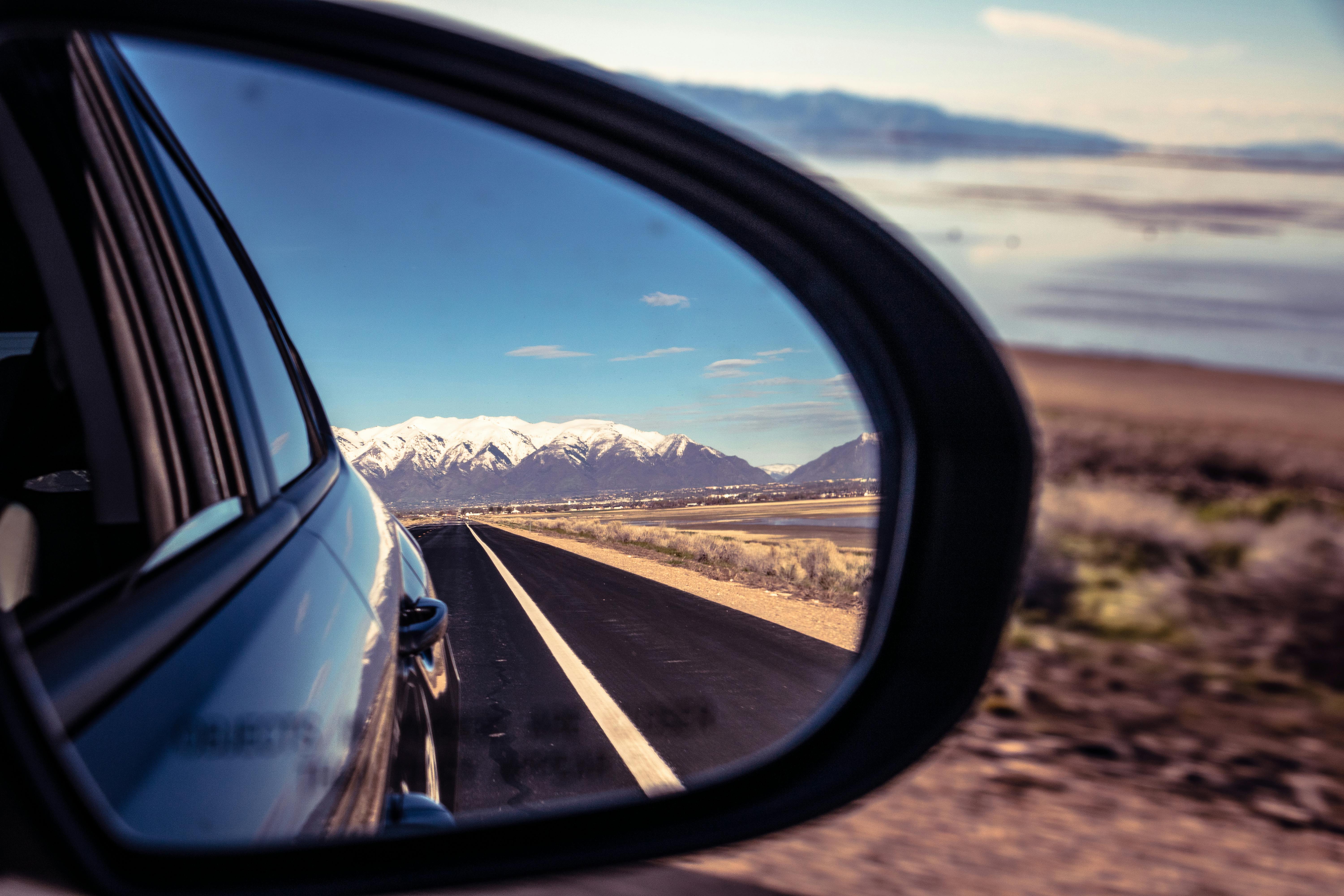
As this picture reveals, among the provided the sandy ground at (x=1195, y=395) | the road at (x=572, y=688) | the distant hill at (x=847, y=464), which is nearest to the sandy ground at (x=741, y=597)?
the road at (x=572, y=688)

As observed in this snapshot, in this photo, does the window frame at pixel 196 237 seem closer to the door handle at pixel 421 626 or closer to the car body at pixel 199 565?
the car body at pixel 199 565

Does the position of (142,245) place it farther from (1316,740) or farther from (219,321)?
(1316,740)

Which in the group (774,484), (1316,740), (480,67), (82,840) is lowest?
(1316,740)

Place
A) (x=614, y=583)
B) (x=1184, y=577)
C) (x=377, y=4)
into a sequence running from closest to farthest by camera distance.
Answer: (x=377, y=4)
(x=1184, y=577)
(x=614, y=583)

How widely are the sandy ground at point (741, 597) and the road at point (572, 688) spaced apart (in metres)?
0.07

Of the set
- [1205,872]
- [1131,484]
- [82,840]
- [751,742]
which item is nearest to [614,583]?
[1131,484]

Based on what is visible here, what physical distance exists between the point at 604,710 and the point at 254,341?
149 cm

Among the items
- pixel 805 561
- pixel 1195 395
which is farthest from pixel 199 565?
pixel 1195 395

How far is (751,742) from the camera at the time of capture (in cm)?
297

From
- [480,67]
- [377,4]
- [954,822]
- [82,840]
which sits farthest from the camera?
[954,822]

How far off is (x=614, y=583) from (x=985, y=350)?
5.09 m

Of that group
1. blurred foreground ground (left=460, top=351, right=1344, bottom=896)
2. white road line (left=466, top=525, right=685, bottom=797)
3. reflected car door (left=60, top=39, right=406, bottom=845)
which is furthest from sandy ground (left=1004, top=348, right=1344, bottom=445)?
reflected car door (left=60, top=39, right=406, bottom=845)

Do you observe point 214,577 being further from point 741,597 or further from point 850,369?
point 741,597

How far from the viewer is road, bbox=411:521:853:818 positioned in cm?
254
